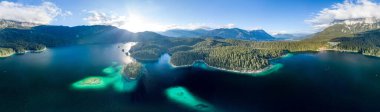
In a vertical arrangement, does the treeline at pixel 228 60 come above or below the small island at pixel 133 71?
above

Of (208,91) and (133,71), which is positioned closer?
(208,91)

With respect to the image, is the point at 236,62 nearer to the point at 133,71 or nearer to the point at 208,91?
the point at 208,91

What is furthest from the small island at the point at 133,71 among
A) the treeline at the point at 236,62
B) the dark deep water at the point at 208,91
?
the treeline at the point at 236,62

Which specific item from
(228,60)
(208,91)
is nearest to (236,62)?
(228,60)

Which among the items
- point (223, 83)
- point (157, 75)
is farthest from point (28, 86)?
point (223, 83)

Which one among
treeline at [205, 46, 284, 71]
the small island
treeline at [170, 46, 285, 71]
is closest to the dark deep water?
the small island

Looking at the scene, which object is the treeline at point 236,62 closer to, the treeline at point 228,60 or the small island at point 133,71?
the treeline at point 228,60

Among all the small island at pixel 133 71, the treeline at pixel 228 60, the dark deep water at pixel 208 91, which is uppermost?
the treeline at pixel 228 60

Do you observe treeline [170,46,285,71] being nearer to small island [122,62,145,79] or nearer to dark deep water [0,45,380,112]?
dark deep water [0,45,380,112]
